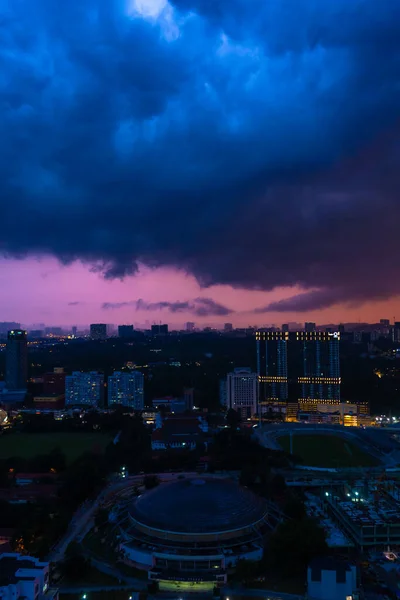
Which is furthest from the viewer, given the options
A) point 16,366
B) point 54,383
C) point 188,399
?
point 16,366

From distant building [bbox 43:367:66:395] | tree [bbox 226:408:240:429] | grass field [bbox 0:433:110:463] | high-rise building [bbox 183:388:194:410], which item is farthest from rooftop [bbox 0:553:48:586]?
distant building [bbox 43:367:66:395]

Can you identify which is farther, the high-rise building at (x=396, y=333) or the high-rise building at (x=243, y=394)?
the high-rise building at (x=396, y=333)

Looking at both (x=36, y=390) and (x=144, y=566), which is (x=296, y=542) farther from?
(x=36, y=390)

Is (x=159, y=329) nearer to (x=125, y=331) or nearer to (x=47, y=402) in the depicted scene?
(x=125, y=331)

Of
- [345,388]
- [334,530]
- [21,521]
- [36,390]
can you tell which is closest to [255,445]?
[334,530]

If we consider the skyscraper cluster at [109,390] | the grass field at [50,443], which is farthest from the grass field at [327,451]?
the skyscraper cluster at [109,390]

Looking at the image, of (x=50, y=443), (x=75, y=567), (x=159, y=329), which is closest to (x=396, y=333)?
(x=159, y=329)

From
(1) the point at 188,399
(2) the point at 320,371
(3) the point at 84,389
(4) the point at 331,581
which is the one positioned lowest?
(4) the point at 331,581

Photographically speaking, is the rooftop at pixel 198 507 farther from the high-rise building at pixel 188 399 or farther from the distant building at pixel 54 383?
the distant building at pixel 54 383
